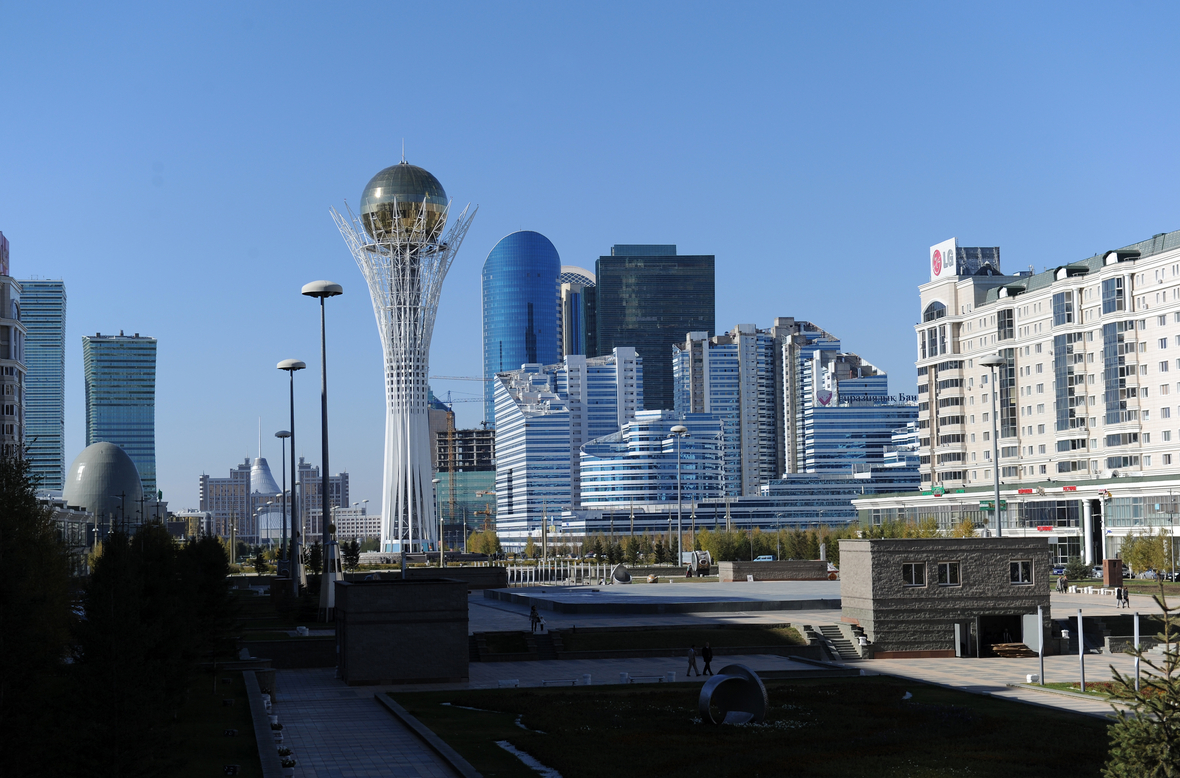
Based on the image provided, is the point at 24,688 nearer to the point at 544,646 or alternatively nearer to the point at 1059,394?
the point at 544,646

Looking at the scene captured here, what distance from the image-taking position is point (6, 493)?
35.7 meters

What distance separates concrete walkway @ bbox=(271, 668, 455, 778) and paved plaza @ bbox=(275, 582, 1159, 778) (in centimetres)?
2

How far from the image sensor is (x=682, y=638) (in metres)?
47.7

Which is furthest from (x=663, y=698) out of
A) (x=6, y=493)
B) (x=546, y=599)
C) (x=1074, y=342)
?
(x=1074, y=342)

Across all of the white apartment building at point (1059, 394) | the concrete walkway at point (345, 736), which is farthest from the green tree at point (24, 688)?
the white apartment building at point (1059, 394)

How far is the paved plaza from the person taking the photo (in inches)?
1024

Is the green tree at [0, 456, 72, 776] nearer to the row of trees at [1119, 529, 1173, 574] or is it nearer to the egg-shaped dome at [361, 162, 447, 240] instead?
the row of trees at [1119, 529, 1173, 574]

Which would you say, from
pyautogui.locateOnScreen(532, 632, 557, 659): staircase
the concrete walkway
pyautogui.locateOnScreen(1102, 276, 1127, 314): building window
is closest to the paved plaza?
the concrete walkway

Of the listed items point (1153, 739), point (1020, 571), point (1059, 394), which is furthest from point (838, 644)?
point (1059, 394)

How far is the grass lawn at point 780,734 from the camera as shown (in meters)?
24.2

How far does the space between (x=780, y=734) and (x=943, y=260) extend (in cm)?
11831

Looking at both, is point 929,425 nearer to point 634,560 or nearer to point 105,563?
point 634,560

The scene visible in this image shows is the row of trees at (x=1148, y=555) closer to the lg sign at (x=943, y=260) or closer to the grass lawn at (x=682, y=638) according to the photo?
the grass lawn at (x=682, y=638)

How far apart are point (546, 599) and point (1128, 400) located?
6916cm
